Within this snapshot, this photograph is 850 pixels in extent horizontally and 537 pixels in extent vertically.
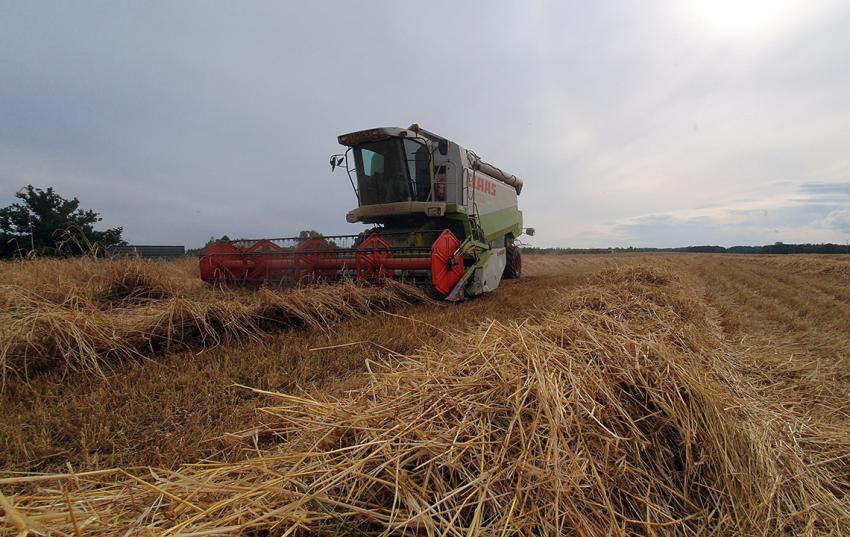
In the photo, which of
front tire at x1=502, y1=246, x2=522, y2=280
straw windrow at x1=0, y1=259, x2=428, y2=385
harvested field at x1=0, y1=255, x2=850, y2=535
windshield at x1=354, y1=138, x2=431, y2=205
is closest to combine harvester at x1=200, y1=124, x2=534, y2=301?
windshield at x1=354, y1=138, x2=431, y2=205

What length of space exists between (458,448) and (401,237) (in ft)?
21.3

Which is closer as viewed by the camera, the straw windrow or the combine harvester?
the straw windrow

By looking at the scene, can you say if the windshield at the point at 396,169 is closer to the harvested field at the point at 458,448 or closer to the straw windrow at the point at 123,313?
the straw windrow at the point at 123,313

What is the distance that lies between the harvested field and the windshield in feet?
17.5

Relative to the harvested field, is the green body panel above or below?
above

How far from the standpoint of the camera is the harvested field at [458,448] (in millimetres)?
978

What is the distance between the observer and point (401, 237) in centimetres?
749

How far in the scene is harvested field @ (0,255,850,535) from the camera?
0.98 metres

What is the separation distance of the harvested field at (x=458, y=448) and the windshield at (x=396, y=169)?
210 inches

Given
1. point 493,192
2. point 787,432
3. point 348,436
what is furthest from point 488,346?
point 493,192

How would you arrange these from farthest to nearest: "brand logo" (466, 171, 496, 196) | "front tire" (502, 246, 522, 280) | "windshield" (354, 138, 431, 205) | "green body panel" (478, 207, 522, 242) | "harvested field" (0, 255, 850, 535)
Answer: "front tire" (502, 246, 522, 280) < "green body panel" (478, 207, 522, 242) < "brand logo" (466, 171, 496, 196) < "windshield" (354, 138, 431, 205) < "harvested field" (0, 255, 850, 535)

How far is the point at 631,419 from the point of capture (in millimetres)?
1304

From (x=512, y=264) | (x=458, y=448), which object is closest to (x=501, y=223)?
(x=512, y=264)

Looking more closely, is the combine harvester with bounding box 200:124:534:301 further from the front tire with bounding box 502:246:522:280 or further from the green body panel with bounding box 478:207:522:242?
the front tire with bounding box 502:246:522:280
